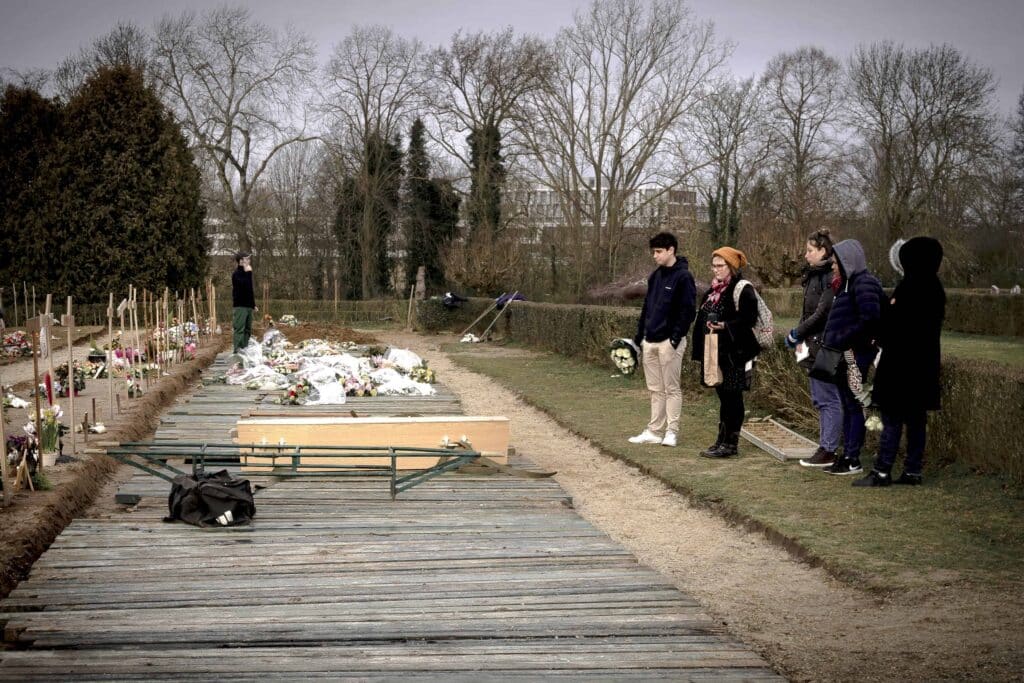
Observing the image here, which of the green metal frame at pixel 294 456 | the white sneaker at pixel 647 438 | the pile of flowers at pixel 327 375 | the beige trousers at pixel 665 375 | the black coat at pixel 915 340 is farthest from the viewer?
the pile of flowers at pixel 327 375

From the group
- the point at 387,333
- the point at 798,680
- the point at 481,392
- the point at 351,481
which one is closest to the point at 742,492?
the point at 351,481

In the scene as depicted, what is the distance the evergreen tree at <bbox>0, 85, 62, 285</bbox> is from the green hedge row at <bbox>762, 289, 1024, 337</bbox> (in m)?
25.2

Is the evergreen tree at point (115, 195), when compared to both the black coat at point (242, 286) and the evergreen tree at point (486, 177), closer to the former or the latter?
the evergreen tree at point (486, 177)

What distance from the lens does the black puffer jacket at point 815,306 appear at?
25.0 feet

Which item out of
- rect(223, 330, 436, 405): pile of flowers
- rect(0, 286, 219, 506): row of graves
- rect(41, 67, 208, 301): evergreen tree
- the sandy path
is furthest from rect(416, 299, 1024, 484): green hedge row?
rect(41, 67, 208, 301): evergreen tree

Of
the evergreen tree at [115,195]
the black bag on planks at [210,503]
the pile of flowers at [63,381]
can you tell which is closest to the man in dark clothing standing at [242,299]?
the pile of flowers at [63,381]

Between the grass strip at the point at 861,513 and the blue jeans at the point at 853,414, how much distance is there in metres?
0.24

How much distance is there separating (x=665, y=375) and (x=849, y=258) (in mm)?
1995

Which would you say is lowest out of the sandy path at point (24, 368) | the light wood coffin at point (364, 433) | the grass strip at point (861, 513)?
the grass strip at point (861, 513)

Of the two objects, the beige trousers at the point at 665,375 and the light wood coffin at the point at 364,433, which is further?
the beige trousers at the point at 665,375

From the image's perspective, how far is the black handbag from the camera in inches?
289

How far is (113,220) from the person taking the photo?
29.9 metres

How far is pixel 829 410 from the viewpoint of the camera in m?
Result: 7.84

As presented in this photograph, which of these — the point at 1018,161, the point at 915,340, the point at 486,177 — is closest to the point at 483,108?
the point at 486,177
